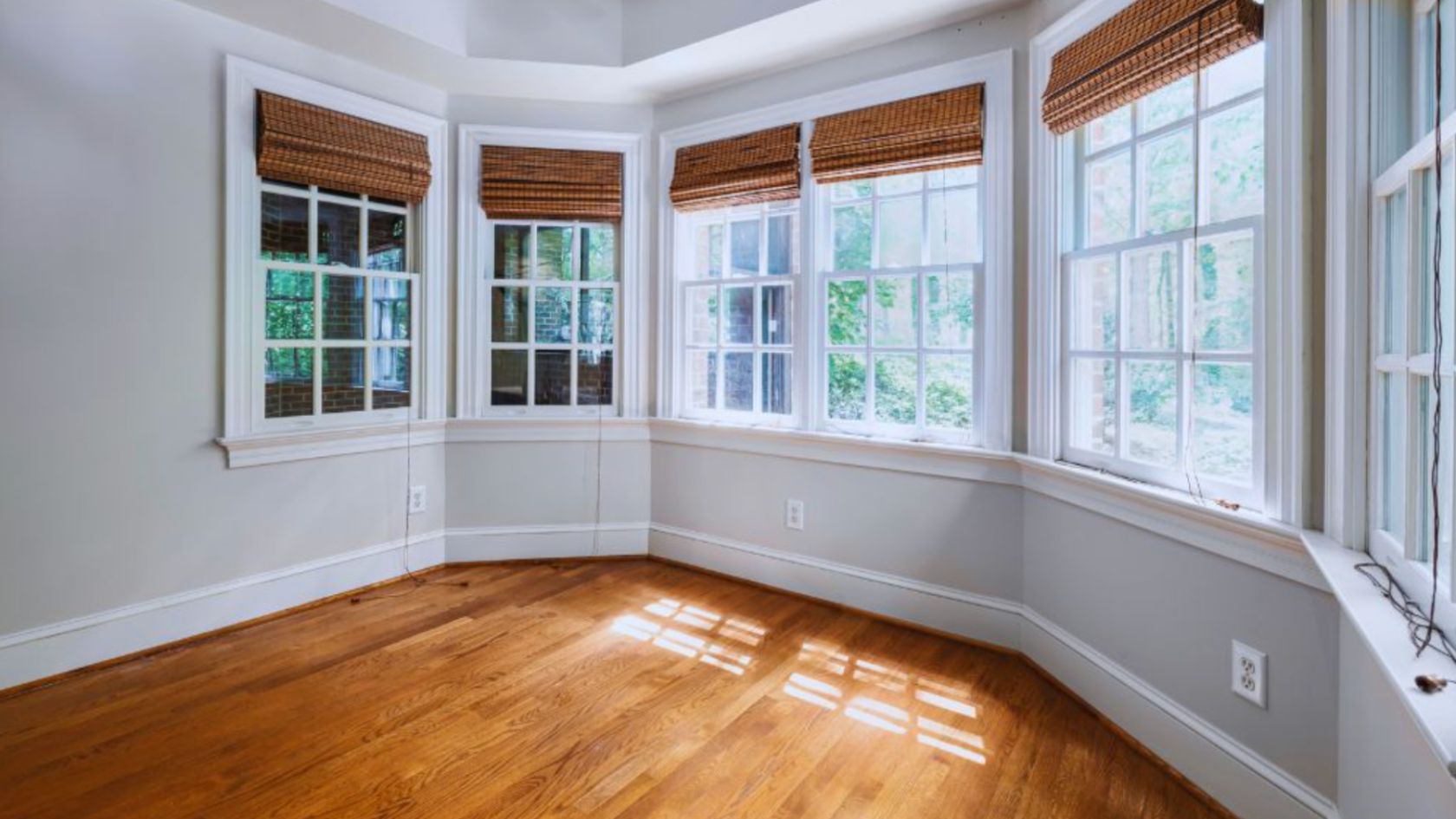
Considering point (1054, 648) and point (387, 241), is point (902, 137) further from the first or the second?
point (387, 241)

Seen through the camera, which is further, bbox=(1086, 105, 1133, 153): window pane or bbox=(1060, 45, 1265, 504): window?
bbox=(1086, 105, 1133, 153): window pane

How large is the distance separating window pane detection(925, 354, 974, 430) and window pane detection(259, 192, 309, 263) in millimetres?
2723

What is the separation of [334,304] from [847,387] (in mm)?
2343

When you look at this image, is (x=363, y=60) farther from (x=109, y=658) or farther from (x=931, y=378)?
(x=931, y=378)

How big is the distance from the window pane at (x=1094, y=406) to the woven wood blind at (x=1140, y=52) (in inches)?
31.2

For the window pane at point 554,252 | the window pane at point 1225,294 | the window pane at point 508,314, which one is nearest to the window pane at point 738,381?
the window pane at point 554,252

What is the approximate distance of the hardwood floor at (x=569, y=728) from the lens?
73.2 inches

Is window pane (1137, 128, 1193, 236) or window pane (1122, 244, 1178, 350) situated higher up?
window pane (1137, 128, 1193, 236)

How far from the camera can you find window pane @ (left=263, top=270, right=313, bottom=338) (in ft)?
10.1

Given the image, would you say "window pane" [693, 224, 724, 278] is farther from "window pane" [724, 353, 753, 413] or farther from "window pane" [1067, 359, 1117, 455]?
"window pane" [1067, 359, 1117, 455]

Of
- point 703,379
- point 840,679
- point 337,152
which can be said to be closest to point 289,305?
point 337,152

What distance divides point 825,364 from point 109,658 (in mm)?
2953

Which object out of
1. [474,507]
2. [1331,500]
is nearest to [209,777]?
[474,507]

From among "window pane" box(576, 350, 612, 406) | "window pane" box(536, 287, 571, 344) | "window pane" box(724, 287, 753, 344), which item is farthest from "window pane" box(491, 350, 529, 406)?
"window pane" box(724, 287, 753, 344)
